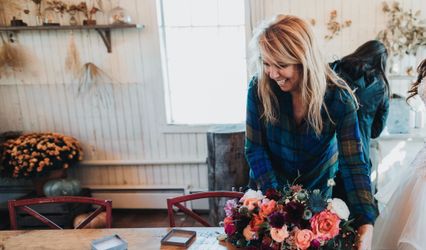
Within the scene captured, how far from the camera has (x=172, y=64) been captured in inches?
126

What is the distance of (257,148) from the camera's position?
154cm

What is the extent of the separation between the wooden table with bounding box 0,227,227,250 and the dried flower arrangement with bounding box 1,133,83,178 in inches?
56.7

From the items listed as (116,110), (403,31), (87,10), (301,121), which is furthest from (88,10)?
(403,31)

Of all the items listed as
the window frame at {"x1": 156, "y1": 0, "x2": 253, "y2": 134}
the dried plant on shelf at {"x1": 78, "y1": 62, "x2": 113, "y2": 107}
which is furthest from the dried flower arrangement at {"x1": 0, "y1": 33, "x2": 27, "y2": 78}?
the window frame at {"x1": 156, "y1": 0, "x2": 253, "y2": 134}

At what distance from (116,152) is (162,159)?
1.39 feet

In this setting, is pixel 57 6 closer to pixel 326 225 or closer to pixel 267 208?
pixel 267 208

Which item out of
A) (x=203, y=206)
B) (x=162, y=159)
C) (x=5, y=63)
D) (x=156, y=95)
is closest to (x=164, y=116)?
(x=156, y=95)

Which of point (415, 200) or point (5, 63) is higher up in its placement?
point (5, 63)

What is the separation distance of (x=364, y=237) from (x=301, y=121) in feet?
1.61

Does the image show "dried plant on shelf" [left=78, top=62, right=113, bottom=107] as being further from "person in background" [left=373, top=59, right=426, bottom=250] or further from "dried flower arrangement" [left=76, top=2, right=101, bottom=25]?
"person in background" [left=373, top=59, right=426, bottom=250]

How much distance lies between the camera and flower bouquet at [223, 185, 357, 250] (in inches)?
40.1

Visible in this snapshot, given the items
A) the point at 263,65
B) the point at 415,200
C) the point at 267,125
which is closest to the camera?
the point at 263,65

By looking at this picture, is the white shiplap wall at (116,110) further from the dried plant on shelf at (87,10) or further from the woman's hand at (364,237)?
the woman's hand at (364,237)

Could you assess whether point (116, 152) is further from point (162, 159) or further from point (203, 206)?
point (203, 206)
